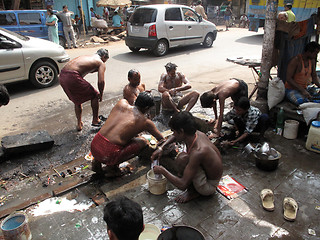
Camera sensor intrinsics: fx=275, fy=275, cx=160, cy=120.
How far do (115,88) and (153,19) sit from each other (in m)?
4.65

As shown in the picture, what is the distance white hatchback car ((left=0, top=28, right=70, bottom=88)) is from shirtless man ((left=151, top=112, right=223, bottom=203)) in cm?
606

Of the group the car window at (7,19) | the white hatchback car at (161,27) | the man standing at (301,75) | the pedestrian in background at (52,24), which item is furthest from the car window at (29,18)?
the man standing at (301,75)

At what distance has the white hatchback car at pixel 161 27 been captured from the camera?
1146cm

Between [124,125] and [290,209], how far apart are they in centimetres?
237

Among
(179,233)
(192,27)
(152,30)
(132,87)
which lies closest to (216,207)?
(179,233)

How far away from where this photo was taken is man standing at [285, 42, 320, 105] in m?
5.55

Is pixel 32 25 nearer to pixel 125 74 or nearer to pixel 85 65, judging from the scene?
pixel 125 74

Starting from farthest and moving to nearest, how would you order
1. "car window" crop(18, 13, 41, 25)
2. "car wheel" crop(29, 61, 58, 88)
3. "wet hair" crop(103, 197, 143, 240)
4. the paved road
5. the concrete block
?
"car window" crop(18, 13, 41, 25) → "car wheel" crop(29, 61, 58, 88) → the paved road → the concrete block → "wet hair" crop(103, 197, 143, 240)

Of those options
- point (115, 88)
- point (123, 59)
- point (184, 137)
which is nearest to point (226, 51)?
point (123, 59)

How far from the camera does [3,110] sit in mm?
6887

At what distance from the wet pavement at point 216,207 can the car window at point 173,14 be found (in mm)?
8826

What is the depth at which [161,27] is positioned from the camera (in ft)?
38.0

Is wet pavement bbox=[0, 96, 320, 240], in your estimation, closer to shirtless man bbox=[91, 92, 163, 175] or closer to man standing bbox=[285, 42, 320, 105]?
shirtless man bbox=[91, 92, 163, 175]

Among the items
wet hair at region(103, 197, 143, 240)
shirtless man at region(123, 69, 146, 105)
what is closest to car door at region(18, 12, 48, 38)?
shirtless man at region(123, 69, 146, 105)
